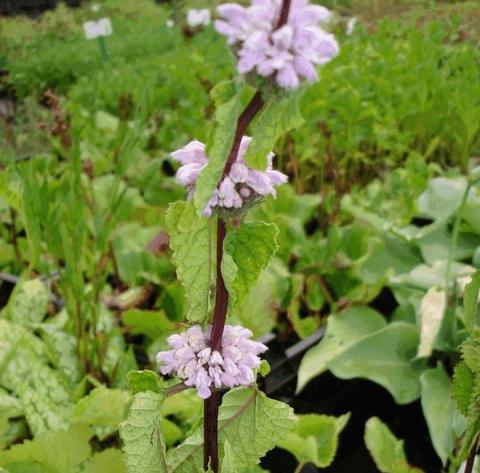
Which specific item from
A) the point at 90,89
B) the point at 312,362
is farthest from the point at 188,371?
the point at 90,89

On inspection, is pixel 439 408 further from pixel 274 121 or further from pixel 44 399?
pixel 274 121

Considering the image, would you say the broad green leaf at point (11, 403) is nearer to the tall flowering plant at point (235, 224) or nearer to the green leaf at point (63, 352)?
the green leaf at point (63, 352)

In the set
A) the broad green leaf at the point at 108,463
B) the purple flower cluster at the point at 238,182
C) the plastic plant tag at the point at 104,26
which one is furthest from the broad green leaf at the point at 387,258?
the plastic plant tag at the point at 104,26

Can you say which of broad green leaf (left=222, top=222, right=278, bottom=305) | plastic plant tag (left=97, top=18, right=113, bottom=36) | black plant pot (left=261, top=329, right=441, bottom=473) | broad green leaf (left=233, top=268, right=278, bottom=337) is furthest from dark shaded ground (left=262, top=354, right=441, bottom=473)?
plastic plant tag (left=97, top=18, right=113, bottom=36)

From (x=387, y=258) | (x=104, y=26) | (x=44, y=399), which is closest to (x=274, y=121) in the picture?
(x=44, y=399)

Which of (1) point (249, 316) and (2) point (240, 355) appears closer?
(2) point (240, 355)

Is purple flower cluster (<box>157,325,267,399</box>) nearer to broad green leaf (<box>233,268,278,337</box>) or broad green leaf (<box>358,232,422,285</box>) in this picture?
broad green leaf (<box>233,268,278,337</box>)

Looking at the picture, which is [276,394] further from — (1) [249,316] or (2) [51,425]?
(2) [51,425]
